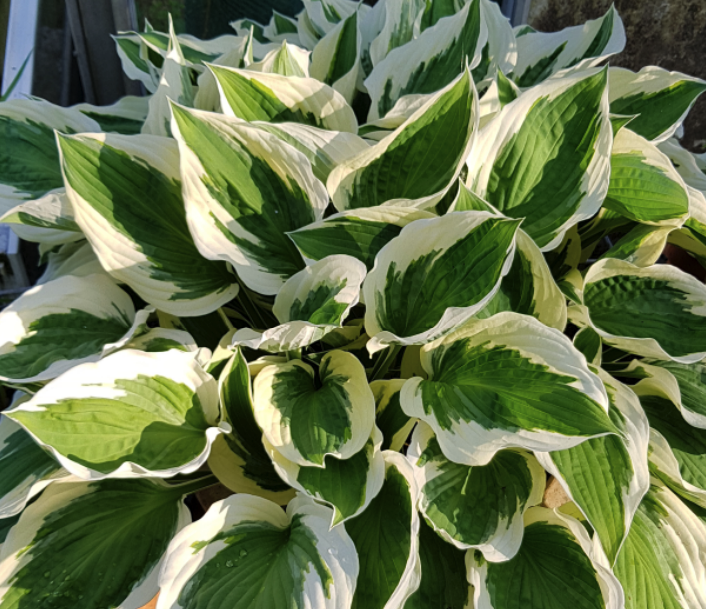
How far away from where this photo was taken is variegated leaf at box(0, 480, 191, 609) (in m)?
0.54

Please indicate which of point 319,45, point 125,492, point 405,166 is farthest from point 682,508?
point 319,45

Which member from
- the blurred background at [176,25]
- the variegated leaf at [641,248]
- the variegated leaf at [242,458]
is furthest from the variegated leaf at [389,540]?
the blurred background at [176,25]

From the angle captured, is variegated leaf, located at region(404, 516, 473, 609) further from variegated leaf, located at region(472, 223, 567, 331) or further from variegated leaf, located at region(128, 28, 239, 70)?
variegated leaf, located at region(128, 28, 239, 70)

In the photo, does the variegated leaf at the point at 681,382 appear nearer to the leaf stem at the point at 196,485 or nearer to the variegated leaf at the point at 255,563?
the variegated leaf at the point at 255,563

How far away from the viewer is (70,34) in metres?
1.40

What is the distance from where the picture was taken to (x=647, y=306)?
2.09 ft

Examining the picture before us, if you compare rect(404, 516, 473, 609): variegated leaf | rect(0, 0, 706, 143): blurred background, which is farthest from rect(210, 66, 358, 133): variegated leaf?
rect(0, 0, 706, 143): blurred background

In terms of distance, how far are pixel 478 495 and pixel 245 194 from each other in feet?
1.28

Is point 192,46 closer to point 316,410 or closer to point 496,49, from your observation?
point 496,49

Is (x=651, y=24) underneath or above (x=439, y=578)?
above

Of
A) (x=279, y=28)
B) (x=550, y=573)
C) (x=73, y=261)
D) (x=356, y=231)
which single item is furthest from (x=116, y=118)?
(x=550, y=573)

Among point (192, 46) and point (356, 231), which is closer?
point (356, 231)

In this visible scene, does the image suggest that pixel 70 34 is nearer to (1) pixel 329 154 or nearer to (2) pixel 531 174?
(1) pixel 329 154

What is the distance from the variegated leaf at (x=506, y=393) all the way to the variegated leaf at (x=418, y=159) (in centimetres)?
15
